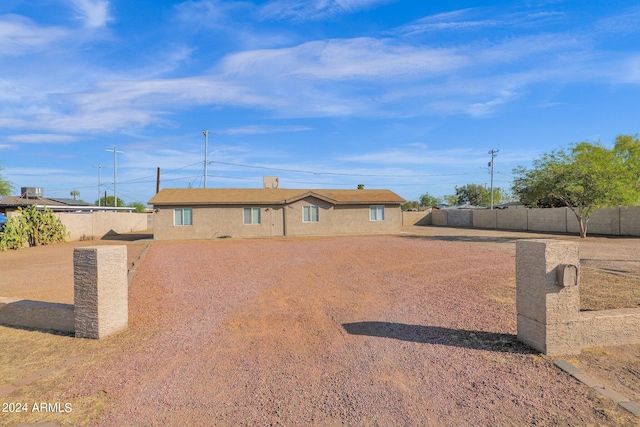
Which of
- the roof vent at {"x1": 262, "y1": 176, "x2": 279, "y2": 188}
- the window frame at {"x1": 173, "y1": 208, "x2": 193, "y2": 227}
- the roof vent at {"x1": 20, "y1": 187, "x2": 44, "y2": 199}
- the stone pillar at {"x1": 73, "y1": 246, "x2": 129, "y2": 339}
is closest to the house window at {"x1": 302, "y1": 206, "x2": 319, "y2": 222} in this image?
the roof vent at {"x1": 262, "y1": 176, "x2": 279, "y2": 188}

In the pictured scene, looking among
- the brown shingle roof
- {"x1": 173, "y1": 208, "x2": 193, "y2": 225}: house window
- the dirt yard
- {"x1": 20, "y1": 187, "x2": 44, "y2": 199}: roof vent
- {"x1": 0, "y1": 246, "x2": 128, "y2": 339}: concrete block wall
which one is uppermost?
{"x1": 20, "y1": 187, "x2": 44, "y2": 199}: roof vent

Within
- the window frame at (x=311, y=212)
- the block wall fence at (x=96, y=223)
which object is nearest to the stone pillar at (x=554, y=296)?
the window frame at (x=311, y=212)

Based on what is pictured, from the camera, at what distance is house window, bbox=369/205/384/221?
2870cm

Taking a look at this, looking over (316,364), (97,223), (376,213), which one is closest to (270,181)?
(376,213)

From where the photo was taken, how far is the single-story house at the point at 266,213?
2498 cm

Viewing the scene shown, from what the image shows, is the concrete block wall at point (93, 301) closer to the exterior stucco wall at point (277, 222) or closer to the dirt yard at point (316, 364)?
the dirt yard at point (316, 364)

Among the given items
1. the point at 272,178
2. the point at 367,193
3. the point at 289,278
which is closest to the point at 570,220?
the point at 367,193

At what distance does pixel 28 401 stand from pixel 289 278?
6.58m

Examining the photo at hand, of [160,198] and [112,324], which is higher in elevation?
[160,198]

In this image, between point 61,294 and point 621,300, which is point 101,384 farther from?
point 621,300

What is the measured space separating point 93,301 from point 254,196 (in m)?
22.4

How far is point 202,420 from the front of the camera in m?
3.08

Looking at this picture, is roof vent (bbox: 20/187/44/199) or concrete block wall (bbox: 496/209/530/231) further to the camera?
roof vent (bbox: 20/187/44/199)

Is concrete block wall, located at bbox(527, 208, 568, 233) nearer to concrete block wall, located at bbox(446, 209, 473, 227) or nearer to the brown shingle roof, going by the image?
concrete block wall, located at bbox(446, 209, 473, 227)
